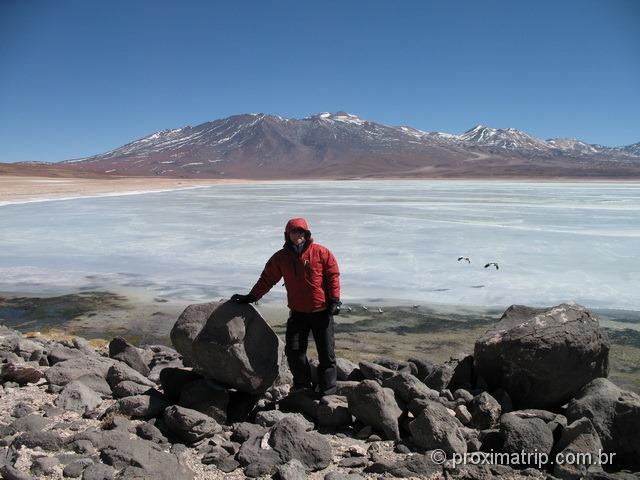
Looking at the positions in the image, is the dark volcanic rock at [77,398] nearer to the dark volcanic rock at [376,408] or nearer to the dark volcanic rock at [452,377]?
the dark volcanic rock at [376,408]

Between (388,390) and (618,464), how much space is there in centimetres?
158

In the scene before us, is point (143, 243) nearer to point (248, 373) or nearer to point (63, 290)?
point (63, 290)

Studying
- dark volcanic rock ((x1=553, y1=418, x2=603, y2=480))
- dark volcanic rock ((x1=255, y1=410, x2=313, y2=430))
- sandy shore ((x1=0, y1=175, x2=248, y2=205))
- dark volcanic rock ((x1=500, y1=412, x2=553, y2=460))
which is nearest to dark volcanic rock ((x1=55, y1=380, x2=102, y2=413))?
dark volcanic rock ((x1=255, y1=410, x2=313, y2=430))

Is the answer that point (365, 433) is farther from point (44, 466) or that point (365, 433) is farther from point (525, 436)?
point (44, 466)

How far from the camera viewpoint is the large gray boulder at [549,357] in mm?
4426

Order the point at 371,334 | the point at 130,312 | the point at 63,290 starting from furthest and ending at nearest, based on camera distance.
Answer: the point at 63,290 < the point at 130,312 < the point at 371,334

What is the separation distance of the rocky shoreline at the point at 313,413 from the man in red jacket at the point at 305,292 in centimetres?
17

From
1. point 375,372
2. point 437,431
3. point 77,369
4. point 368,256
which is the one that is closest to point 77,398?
point 77,369

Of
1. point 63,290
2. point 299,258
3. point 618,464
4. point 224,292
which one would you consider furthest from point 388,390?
point 63,290

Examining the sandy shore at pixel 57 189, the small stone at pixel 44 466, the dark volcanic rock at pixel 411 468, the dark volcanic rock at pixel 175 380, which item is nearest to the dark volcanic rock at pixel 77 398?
the dark volcanic rock at pixel 175 380

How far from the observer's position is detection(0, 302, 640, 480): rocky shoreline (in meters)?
3.54

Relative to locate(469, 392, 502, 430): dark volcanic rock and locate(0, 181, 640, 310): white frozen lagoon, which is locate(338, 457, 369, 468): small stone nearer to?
locate(469, 392, 502, 430): dark volcanic rock

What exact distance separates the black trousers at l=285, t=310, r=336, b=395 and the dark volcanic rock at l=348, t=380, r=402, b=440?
0.35 metres

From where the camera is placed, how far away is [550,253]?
39.3ft
